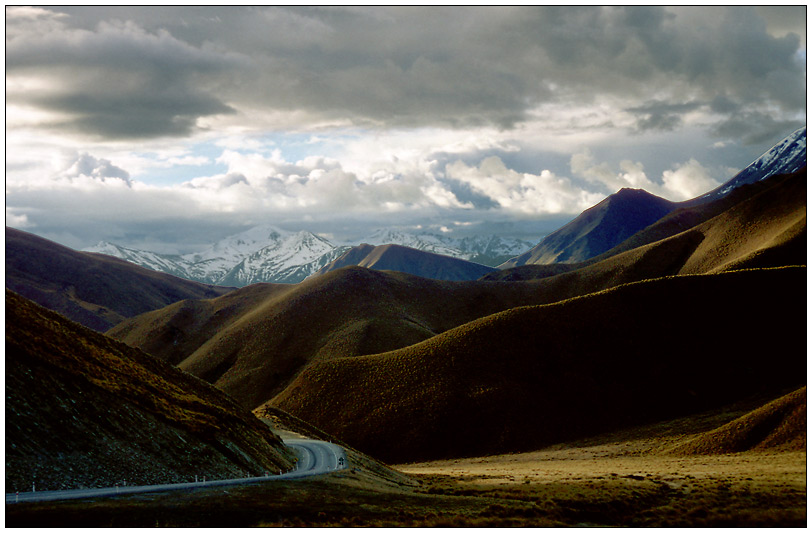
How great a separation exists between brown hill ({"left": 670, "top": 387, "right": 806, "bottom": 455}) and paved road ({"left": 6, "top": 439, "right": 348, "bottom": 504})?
43.5m

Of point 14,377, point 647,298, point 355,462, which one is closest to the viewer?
point 14,377

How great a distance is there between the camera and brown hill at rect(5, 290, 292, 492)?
32.5m

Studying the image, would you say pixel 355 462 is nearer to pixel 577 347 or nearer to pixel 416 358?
pixel 416 358

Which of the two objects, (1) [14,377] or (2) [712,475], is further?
(2) [712,475]

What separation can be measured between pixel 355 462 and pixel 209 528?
29.6 m

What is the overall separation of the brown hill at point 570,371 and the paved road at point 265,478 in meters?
32.4

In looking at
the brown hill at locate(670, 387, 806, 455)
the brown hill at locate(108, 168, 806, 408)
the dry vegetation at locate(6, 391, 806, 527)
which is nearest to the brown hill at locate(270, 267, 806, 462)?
the brown hill at locate(670, 387, 806, 455)

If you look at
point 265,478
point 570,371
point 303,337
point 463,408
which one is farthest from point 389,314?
point 265,478

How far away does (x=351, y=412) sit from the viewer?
101 m

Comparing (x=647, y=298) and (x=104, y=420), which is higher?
(x=647, y=298)

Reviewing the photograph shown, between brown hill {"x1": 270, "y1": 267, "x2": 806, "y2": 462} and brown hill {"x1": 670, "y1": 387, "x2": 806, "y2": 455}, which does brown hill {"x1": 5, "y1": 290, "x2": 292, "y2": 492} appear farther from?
brown hill {"x1": 670, "y1": 387, "x2": 806, "y2": 455}

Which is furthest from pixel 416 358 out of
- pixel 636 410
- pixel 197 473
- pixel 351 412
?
pixel 197 473

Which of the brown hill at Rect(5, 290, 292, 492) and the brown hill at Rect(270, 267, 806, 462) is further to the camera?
the brown hill at Rect(270, 267, 806, 462)

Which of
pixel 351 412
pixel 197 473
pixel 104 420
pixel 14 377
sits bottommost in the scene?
pixel 351 412
